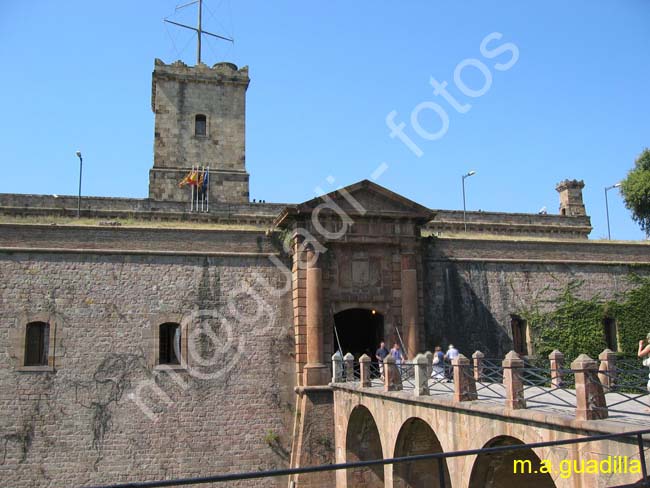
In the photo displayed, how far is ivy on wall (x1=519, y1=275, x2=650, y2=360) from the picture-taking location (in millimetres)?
25688

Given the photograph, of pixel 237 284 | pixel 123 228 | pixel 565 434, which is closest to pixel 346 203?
pixel 237 284

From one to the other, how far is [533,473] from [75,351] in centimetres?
1465

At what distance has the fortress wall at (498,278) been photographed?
25.2 metres

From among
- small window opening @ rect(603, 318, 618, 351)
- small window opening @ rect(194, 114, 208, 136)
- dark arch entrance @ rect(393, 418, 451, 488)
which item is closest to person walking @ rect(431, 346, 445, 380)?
dark arch entrance @ rect(393, 418, 451, 488)

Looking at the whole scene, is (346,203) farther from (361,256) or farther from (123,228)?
(123,228)

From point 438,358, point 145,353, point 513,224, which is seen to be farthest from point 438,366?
point 513,224

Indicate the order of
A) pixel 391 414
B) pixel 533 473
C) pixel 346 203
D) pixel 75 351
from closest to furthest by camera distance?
1. pixel 533 473
2. pixel 391 414
3. pixel 75 351
4. pixel 346 203

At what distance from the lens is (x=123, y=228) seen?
2353 centimetres

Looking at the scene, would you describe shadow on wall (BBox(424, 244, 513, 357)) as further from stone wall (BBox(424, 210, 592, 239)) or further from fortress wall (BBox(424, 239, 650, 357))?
stone wall (BBox(424, 210, 592, 239))

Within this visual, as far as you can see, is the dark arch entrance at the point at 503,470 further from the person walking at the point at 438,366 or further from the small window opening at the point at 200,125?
the small window opening at the point at 200,125

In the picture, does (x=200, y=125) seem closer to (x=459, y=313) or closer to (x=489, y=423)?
(x=459, y=313)

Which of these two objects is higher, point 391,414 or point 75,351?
point 75,351

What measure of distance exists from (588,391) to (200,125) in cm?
2991

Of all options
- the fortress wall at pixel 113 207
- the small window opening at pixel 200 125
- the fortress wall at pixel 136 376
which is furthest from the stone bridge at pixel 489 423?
the small window opening at pixel 200 125
